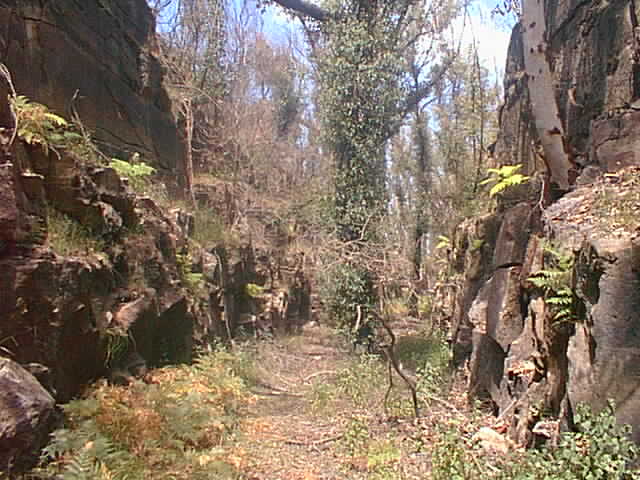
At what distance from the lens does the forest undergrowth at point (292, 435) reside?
3.54m

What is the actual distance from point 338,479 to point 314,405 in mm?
2792

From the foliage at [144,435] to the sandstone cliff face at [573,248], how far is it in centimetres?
337

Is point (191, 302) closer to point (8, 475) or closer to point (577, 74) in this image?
point (8, 475)

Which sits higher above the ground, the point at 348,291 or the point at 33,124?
the point at 33,124

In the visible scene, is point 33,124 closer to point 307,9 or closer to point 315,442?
point 315,442

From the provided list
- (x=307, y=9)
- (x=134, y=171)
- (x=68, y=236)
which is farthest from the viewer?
(x=307, y=9)

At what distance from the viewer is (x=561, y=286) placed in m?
4.49

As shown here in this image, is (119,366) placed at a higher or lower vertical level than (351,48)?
lower

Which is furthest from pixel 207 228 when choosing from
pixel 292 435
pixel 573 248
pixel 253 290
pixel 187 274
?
pixel 573 248

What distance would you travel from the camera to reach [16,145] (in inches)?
181

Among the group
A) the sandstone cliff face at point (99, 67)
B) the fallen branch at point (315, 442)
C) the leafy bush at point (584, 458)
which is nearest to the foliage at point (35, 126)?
the sandstone cliff face at point (99, 67)

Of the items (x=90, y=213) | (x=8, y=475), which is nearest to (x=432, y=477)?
(x=8, y=475)

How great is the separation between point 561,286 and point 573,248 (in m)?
0.44

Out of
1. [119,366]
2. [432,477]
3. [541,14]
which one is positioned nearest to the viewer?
[432,477]
